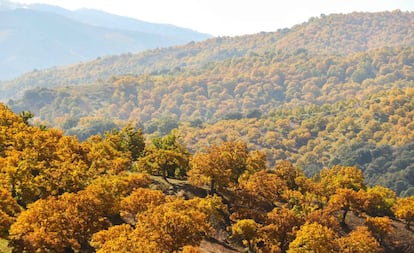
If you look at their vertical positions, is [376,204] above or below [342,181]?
below

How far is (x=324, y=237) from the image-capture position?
2655 inches

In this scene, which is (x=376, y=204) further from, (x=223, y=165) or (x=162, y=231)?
(x=162, y=231)

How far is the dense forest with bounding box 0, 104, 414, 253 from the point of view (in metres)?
52.9

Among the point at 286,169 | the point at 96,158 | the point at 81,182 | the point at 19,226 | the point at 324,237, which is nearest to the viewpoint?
the point at 19,226

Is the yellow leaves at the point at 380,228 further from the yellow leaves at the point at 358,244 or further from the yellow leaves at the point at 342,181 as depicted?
the yellow leaves at the point at 342,181

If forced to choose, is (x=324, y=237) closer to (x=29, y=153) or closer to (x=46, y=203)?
(x=46, y=203)

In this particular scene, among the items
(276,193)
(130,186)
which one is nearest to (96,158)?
(130,186)

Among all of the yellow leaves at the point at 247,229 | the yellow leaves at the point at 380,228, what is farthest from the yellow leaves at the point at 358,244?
the yellow leaves at the point at 247,229

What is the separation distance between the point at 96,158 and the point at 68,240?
37.4 metres

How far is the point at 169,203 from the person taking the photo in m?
60.8

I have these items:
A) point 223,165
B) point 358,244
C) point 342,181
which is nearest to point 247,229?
point 358,244

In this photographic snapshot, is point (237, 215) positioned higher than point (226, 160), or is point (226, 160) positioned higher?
point (226, 160)

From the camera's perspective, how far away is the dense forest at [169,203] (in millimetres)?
52938

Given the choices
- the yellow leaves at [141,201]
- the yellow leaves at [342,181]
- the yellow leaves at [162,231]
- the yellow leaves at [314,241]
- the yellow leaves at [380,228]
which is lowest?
the yellow leaves at [380,228]
